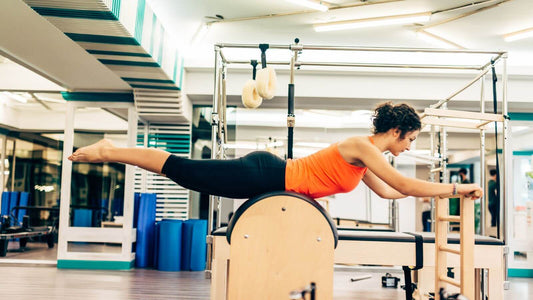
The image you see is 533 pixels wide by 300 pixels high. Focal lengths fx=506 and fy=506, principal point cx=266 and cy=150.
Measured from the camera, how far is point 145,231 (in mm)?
6809

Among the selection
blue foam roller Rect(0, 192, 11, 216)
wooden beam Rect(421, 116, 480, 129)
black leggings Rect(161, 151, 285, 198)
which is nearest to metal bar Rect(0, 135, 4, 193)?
blue foam roller Rect(0, 192, 11, 216)

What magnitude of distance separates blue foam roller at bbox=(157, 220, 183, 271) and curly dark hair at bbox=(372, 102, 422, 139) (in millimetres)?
4406

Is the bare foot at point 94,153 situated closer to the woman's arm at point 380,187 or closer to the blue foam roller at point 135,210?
the woman's arm at point 380,187

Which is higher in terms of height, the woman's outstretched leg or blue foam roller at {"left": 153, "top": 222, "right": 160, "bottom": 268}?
the woman's outstretched leg

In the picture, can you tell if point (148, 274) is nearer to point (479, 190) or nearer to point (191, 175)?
point (191, 175)

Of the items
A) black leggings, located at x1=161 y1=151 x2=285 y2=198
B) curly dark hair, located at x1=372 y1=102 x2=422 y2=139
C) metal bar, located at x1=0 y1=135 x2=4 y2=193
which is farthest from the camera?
metal bar, located at x1=0 y1=135 x2=4 y2=193

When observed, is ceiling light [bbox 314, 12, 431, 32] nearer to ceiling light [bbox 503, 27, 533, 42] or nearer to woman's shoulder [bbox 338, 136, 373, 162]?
ceiling light [bbox 503, 27, 533, 42]

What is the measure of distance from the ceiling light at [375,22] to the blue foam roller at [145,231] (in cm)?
320

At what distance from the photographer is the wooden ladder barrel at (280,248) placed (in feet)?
8.02

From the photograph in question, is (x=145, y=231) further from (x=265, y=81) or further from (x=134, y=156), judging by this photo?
(x=134, y=156)

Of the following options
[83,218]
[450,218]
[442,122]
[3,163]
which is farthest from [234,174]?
[3,163]

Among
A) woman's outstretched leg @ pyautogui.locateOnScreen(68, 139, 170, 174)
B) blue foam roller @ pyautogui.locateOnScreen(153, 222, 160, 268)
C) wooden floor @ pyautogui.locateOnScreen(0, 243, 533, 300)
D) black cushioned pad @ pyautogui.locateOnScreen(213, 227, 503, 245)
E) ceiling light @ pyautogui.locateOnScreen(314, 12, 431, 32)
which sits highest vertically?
→ ceiling light @ pyautogui.locateOnScreen(314, 12, 431, 32)

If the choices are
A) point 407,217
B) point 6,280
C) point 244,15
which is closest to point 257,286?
point 244,15

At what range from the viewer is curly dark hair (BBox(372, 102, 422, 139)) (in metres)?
2.67
